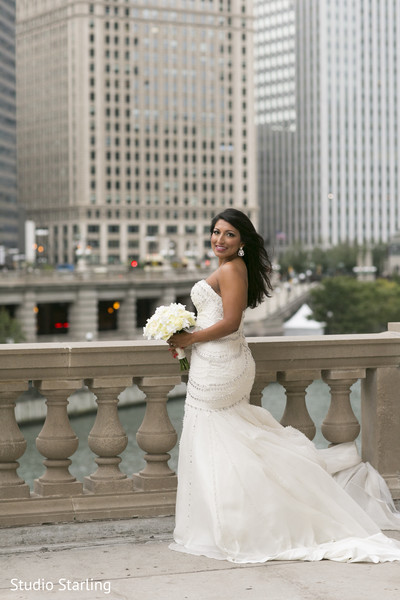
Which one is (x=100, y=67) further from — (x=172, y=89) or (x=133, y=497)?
(x=133, y=497)

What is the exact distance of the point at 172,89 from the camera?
200 meters

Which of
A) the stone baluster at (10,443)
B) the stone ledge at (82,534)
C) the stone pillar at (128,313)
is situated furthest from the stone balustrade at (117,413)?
the stone pillar at (128,313)

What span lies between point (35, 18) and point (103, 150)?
96.1 ft

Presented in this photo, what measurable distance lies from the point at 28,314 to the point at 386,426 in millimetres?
84400

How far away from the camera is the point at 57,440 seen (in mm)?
7312

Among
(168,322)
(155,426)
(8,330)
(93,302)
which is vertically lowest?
(8,330)

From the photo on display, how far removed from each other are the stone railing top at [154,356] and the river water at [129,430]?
20.3 m

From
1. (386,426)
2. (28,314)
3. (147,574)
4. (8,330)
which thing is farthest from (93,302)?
(147,574)

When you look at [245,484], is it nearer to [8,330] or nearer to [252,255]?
[252,255]

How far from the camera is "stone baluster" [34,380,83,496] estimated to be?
7.32m

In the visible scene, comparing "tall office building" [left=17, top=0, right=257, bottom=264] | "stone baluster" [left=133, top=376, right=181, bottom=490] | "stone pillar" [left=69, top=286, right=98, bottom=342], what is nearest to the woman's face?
"stone baluster" [left=133, top=376, right=181, bottom=490]

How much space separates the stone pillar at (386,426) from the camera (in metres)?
8.06

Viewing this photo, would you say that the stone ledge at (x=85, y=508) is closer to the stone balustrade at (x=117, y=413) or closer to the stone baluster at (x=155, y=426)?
the stone balustrade at (x=117, y=413)

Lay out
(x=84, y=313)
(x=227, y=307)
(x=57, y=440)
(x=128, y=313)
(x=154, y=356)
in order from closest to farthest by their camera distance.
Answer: (x=227, y=307) < (x=57, y=440) < (x=154, y=356) < (x=84, y=313) < (x=128, y=313)
